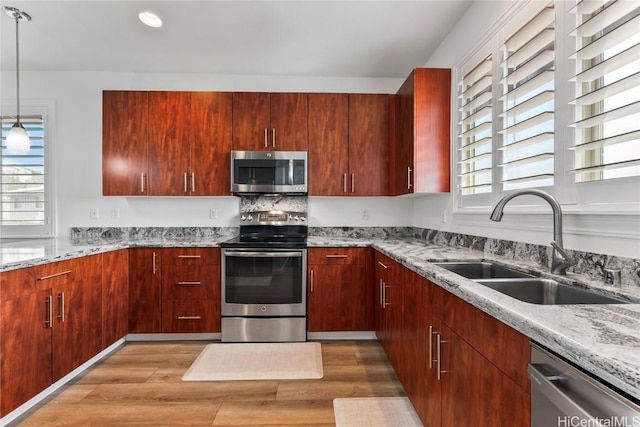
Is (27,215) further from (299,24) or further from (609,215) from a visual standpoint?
(609,215)

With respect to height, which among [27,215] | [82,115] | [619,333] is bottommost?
[619,333]

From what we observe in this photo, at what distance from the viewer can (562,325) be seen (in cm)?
74

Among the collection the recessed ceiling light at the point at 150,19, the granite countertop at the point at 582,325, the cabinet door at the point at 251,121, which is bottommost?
the granite countertop at the point at 582,325

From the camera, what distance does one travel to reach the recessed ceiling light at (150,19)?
7.74ft

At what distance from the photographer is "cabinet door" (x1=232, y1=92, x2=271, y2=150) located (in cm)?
312

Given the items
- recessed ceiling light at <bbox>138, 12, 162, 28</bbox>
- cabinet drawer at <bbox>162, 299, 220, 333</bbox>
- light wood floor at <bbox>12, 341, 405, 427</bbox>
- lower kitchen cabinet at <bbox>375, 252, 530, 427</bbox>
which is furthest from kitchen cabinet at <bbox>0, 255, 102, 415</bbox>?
lower kitchen cabinet at <bbox>375, 252, 530, 427</bbox>

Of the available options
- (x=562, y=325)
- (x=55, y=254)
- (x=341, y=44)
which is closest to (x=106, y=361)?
(x=55, y=254)

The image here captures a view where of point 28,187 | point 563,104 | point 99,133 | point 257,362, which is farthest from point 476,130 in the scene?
point 28,187

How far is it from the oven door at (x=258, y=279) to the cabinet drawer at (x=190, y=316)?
12cm

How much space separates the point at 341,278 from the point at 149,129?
2.25 m

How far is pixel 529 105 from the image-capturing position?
1.63m

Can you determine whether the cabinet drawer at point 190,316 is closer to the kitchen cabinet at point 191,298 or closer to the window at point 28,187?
the kitchen cabinet at point 191,298

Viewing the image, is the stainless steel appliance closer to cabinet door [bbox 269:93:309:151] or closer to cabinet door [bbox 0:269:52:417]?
cabinet door [bbox 269:93:309:151]

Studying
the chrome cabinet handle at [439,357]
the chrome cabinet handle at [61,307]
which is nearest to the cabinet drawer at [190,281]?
the chrome cabinet handle at [61,307]
